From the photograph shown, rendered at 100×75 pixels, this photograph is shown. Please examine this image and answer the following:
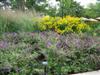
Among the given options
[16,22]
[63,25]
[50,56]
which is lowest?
[63,25]

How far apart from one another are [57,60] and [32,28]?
12.6 feet

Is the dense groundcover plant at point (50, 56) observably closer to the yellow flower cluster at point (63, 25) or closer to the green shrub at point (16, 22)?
the green shrub at point (16, 22)

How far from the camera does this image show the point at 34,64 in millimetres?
6410

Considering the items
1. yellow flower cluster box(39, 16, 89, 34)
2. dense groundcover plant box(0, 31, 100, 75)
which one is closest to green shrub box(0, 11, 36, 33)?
yellow flower cluster box(39, 16, 89, 34)

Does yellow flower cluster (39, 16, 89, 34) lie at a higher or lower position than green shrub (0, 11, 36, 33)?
lower

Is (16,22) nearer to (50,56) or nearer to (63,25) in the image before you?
(63,25)

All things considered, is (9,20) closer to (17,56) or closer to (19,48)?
(19,48)

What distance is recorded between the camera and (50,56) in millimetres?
6773

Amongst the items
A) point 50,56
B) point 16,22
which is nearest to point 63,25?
point 16,22

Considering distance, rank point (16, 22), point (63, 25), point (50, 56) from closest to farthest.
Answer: point (50, 56), point (16, 22), point (63, 25)

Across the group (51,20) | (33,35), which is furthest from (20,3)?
(33,35)

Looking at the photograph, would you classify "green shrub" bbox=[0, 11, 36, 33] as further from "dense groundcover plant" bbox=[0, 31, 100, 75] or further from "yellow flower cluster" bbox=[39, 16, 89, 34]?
"dense groundcover plant" bbox=[0, 31, 100, 75]

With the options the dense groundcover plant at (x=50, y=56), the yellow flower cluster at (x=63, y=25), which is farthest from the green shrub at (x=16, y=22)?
the dense groundcover plant at (x=50, y=56)

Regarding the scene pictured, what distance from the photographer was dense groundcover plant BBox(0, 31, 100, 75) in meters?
6.16
